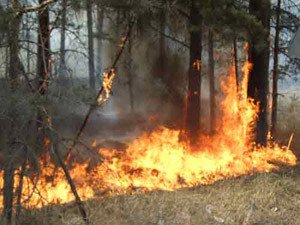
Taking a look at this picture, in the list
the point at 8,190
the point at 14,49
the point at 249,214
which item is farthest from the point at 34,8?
the point at 249,214

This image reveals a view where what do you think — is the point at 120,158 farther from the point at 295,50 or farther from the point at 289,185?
the point at 295,50

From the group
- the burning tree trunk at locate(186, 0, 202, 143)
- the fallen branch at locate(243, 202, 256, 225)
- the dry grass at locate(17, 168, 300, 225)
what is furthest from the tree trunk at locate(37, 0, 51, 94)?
the burning tree trunk at locate(186, 0, 202, 143)

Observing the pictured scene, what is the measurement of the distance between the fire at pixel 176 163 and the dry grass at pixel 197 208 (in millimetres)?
586

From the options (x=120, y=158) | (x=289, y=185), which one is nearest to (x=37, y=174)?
(x=289, y=185)

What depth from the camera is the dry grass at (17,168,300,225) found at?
27.6 ft

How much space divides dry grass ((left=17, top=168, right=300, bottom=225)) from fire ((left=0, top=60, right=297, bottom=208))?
0.59m

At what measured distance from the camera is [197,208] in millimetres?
9078

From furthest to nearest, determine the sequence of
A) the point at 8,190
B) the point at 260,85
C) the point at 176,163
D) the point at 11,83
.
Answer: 1. the point at 260,85
2. the point at 176,163
3. the point at 11,83
4. the point at 8,190

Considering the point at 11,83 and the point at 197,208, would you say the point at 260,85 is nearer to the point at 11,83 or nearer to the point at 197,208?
the point at 197,208

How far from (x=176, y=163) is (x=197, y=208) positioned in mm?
4476

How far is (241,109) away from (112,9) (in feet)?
20.8

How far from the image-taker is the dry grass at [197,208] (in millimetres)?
8406

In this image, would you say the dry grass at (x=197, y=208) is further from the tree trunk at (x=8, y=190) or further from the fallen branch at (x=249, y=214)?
the tree trunk at (x=8, y=190)

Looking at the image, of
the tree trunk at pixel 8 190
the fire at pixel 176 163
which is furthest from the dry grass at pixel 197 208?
the fire at pixel 176 163
